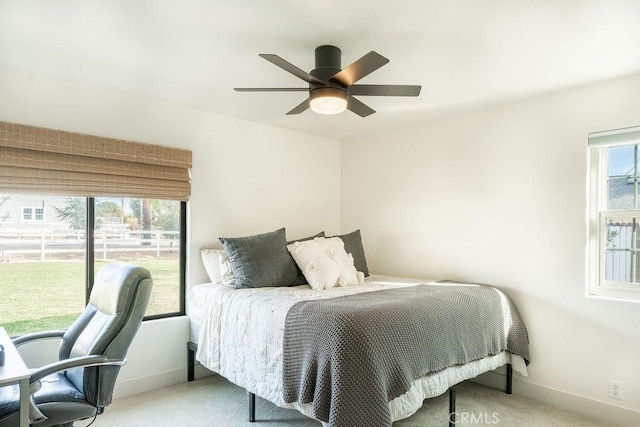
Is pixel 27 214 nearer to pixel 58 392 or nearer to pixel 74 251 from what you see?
pixel 74 251

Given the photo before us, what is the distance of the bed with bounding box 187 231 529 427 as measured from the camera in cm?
186

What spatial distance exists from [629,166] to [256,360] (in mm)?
2838

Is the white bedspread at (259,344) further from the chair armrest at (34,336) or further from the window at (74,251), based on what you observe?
the chair armrest at (34,336)

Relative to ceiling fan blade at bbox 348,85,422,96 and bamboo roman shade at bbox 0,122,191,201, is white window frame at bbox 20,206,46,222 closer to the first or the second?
bamboo roman shade at bbox 0,122,191,201

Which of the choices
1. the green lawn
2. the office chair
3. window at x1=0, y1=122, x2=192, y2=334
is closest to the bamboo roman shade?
window at x1=0, y1=122, x2=192, y2=334

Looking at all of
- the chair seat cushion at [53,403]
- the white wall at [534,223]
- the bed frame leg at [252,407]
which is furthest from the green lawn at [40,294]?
the white wall at [534,223]

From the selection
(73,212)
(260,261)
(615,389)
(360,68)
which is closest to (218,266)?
(260,261)

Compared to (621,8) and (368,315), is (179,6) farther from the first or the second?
(621,8)

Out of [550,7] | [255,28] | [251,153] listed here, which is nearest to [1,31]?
[255,28]

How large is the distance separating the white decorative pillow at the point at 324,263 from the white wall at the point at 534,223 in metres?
0.81

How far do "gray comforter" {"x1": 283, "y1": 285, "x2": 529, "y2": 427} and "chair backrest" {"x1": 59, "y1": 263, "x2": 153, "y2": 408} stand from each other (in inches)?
31.3

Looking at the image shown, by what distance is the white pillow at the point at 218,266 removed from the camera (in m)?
3.23

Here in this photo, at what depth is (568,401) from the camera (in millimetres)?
2852

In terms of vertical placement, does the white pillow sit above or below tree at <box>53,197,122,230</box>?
below
